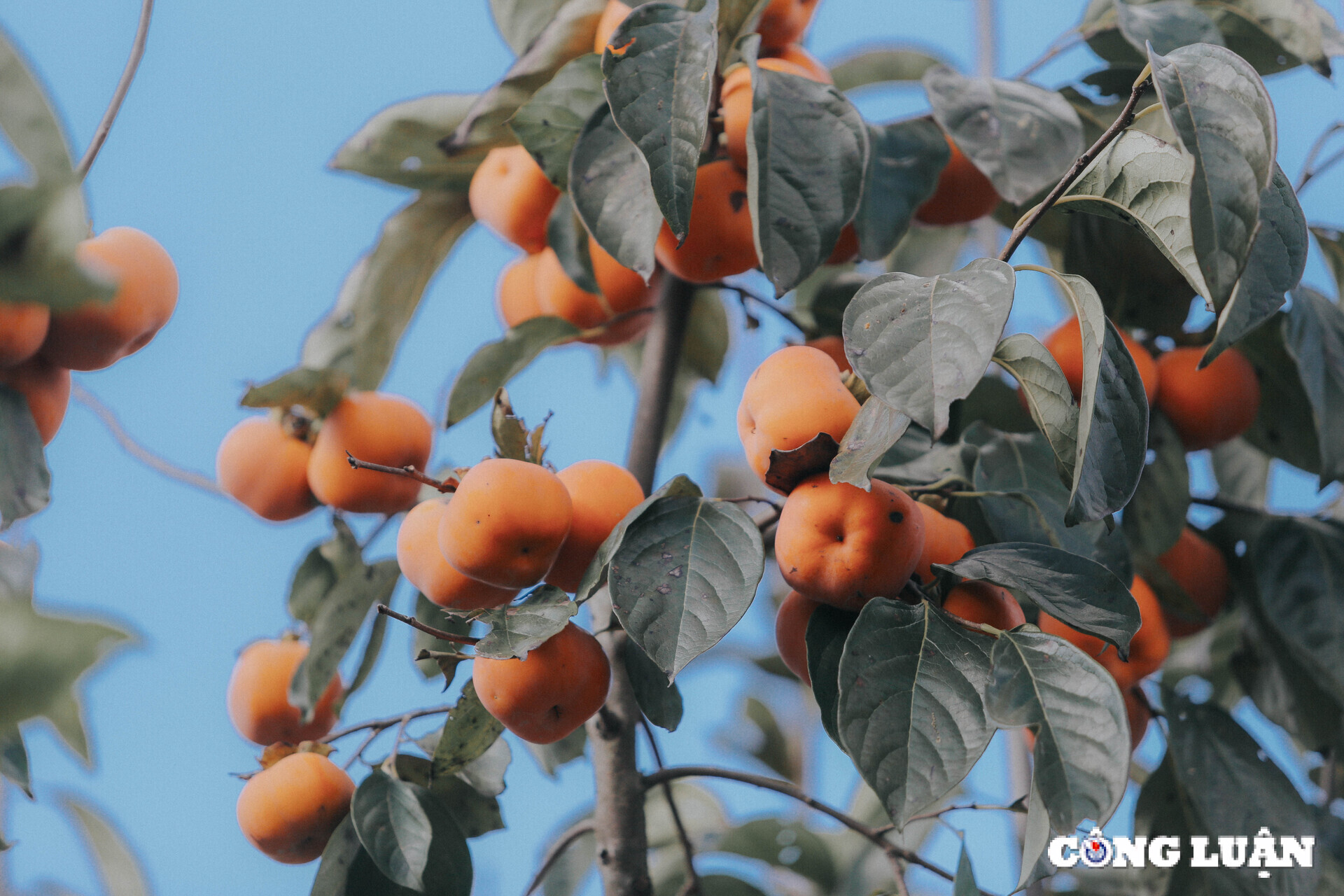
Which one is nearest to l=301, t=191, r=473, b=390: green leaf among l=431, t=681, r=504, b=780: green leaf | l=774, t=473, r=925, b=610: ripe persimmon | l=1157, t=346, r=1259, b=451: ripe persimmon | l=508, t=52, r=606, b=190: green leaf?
l=508, t=52, r=606, b=190: green leaf

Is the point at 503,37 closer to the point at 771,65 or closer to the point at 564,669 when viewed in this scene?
the point at 771,65

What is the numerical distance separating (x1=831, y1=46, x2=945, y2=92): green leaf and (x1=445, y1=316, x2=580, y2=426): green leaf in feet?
1.23

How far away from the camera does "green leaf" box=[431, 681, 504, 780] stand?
63 centimetres

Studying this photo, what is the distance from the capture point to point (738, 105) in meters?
0.69

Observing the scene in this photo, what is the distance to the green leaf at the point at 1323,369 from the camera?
75 cm

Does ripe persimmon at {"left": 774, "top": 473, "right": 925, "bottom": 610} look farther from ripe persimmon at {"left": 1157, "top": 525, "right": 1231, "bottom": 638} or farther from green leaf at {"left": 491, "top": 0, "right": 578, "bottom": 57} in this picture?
green leaf at {"left": 491, "top": 0, "right": 578, "bottom": 57}

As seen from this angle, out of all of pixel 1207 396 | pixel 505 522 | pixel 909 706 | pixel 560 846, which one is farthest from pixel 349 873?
pixel 1207 396

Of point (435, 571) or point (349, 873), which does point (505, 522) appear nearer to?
point (435, 571)

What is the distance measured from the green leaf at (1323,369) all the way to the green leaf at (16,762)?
82cm

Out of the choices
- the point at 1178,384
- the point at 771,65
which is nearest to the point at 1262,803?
the point at 1178,384

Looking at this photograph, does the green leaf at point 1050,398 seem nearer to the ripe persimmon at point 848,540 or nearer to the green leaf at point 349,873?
the ripe persimmon at point 848,540

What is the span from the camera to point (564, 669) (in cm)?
56

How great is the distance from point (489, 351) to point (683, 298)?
16 cm

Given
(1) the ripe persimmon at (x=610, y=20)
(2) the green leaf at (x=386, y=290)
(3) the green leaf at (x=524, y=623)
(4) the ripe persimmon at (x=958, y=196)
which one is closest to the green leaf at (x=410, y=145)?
(2) the green leaf at (x=386, y=290)
